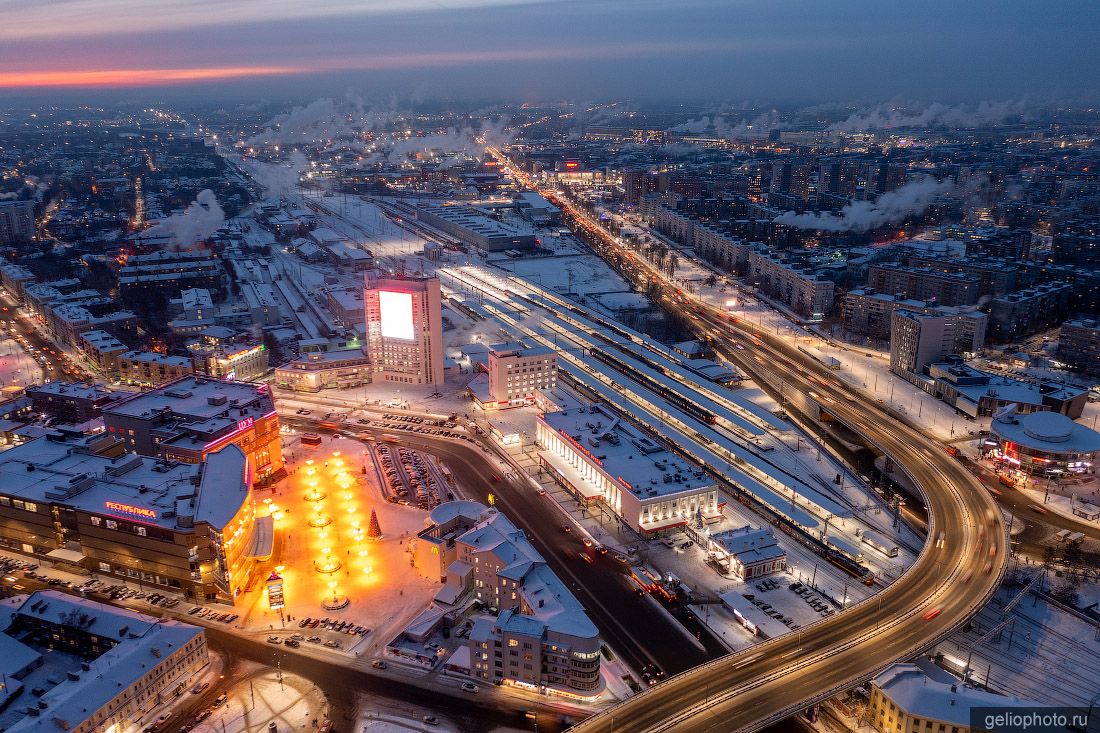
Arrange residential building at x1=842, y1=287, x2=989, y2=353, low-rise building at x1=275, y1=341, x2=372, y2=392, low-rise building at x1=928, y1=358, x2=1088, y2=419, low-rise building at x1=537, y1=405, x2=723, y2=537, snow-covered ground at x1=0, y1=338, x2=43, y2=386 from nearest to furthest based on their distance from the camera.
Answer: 1. low-rise building at x1=537, y1=405, x2=723, y2=537
2. low-rise building at x1=928, y1=358, x2=1088, y2=419
3. low-rise building at x1=275, y1=341, x2=372, y2=392
4. snow-covered ground at x1=0, y1=338, x2=43, y2=386
5. residential building at x1=842, y1=287, x2=989, y2=353

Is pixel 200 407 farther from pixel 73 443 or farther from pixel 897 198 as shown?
pixel 897 198

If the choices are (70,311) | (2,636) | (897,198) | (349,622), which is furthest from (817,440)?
(897,198)

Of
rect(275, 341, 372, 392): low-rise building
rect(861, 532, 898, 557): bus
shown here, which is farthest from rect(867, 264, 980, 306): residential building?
rect(275, 341, 372, 392): low-rise building

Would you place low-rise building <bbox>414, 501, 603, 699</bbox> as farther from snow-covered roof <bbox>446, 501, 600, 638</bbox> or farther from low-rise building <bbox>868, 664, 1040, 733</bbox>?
low-rise building <bbox>868, 664, 1040, 733</bbox>

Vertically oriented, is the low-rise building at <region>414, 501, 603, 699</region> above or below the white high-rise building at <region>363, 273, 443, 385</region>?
below

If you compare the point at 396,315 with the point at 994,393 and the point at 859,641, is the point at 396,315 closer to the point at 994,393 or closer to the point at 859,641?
the point at 859,641

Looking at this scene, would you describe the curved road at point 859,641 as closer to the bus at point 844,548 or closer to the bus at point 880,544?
the bus at point 880,544
